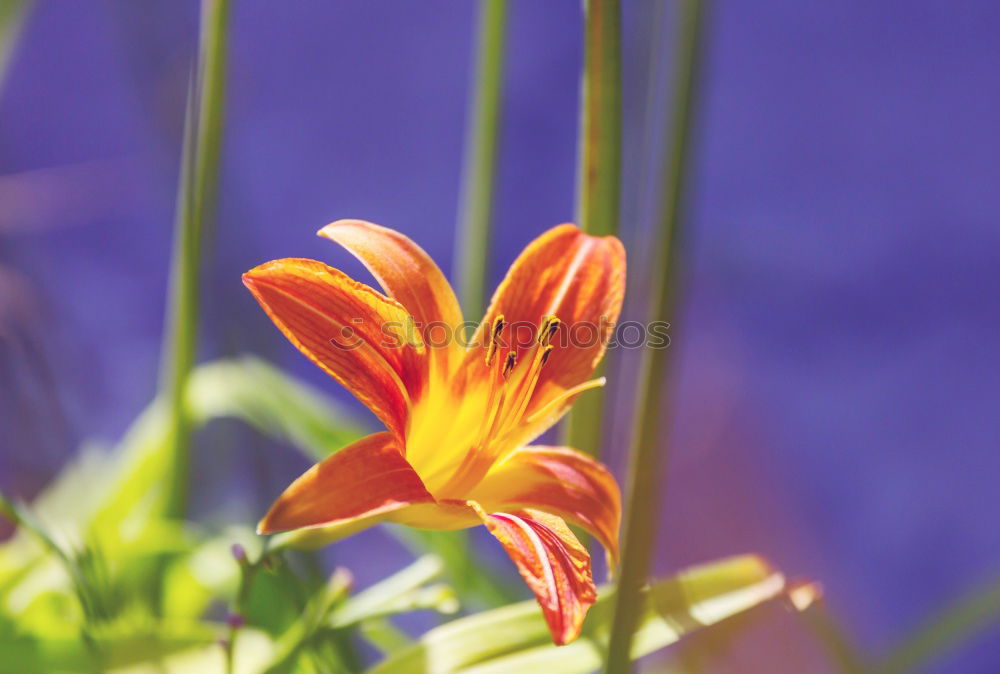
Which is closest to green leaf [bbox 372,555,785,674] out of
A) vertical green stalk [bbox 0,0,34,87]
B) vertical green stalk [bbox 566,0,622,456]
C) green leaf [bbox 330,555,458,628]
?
green leaf [bbox 330,555,458,628]

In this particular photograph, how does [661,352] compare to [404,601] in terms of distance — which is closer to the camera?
[661,352]

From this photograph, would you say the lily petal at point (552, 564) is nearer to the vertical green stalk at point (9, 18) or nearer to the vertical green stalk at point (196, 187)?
the vertical green stalk at point (196, 187)

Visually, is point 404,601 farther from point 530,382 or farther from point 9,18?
point 9,18

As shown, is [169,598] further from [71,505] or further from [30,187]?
[30,187]

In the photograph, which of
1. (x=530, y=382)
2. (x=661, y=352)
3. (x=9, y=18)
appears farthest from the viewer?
(x=9, y=18)

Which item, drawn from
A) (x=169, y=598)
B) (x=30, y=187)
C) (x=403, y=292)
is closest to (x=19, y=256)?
(x=30, y=187)

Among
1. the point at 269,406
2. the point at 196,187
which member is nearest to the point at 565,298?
the point at 196,187

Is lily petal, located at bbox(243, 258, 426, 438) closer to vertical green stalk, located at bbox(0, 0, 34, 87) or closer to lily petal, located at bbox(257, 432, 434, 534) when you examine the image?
lily petal, located at bbox(257, 432, 434, 534)
